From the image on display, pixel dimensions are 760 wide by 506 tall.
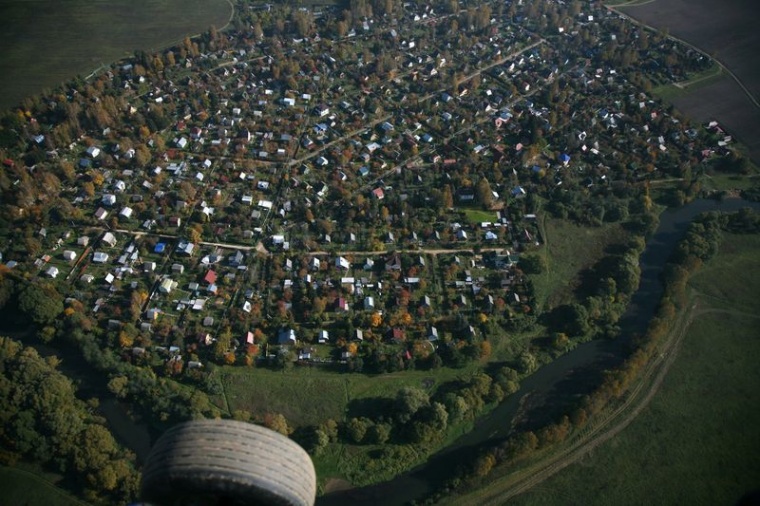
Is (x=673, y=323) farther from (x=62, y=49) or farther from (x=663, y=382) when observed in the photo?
(x=62, y=49)

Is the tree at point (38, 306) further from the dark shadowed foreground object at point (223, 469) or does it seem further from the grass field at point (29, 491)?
the dark shadowed foreground object at point (223, 469)

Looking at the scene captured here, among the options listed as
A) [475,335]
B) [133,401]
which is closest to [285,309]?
[133,401]

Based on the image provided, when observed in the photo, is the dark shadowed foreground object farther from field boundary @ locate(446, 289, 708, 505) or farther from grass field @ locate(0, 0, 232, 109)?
grass field @ locate(0, 0, 232, 109)

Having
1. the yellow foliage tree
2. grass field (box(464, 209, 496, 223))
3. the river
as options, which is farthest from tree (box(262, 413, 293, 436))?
grass field (box(464, 209, 496, 223))

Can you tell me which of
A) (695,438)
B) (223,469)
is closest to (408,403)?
(695,438)

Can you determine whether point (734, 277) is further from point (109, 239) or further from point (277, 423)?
point (109, 239)

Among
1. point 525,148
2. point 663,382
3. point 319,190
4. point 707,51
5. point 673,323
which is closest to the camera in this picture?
point 663,382
